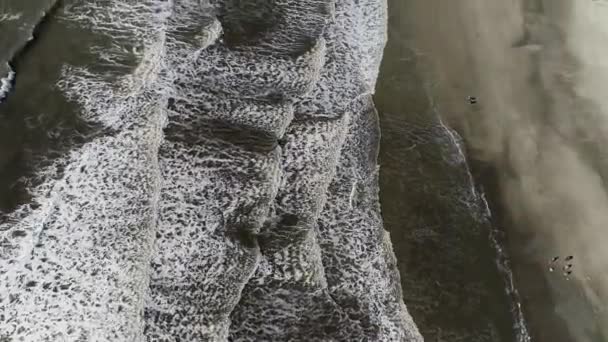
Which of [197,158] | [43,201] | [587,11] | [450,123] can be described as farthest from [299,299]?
[587,11]

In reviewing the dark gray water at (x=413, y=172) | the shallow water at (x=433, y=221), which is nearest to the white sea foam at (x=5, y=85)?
the dark gray water at (x=413, y=172)

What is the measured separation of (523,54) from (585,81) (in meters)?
0.19

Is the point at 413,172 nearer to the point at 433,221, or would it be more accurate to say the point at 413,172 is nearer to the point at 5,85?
the point at 433,221

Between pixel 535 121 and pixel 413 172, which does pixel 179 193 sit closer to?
pixel 413 172

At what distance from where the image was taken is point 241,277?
1235 mm

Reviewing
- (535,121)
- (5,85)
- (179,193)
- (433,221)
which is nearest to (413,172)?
(433,221)

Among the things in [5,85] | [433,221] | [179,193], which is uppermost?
[5,85]

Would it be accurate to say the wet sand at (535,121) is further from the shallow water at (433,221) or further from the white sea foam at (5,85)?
the white sea foam at (5,85)

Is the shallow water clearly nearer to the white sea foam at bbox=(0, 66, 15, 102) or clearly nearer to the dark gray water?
the dark gray water

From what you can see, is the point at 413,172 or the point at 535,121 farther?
the point at 535,121

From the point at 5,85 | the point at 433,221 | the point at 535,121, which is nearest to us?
the point at 5,85

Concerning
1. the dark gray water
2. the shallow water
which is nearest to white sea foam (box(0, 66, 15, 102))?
the dark gray water

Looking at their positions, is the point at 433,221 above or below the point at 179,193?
below

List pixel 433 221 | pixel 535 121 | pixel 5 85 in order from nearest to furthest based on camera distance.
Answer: pixel 5 85, pixel 433 221, pixel 535 121
